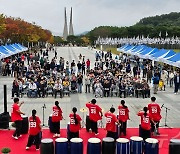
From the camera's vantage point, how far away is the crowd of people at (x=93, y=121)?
481 inches

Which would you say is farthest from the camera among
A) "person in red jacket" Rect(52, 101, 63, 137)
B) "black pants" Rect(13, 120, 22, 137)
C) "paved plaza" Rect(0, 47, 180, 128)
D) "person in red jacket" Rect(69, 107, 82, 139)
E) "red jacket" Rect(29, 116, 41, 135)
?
"paved plaza" Rect(0, 47, 180, 128)

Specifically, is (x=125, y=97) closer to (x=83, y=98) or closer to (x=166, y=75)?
(x=83, y=98)

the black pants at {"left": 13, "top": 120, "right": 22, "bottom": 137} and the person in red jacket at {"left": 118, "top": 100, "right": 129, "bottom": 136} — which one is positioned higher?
the person in red jacket at {"left": 118, "top": 100, "right": 129, "bottom": 136}

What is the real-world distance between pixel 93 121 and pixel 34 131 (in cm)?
283

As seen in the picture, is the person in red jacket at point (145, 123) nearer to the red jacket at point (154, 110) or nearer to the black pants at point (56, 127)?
the red jacket at point (154, 110)

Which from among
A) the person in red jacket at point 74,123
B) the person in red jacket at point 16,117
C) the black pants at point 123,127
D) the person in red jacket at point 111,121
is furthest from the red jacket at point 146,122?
the person in red jacket at point 16,117

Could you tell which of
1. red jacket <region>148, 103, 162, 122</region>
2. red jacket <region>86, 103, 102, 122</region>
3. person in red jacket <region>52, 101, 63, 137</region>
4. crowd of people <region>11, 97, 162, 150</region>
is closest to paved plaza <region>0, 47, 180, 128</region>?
person in red jacket <region>52, 101, 63, 137</region>

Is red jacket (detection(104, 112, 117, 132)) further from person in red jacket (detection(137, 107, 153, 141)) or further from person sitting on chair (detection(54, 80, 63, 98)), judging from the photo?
person sitting on chair (detection(54, 80, 63, 98))

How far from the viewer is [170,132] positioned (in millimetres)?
14578

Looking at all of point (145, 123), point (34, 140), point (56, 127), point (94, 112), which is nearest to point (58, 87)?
point (56, 127)

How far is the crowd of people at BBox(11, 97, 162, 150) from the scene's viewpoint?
40.1 ft

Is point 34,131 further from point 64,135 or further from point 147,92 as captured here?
point 147,92

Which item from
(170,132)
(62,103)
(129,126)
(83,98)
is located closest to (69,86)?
(83,98)

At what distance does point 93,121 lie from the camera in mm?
13867
